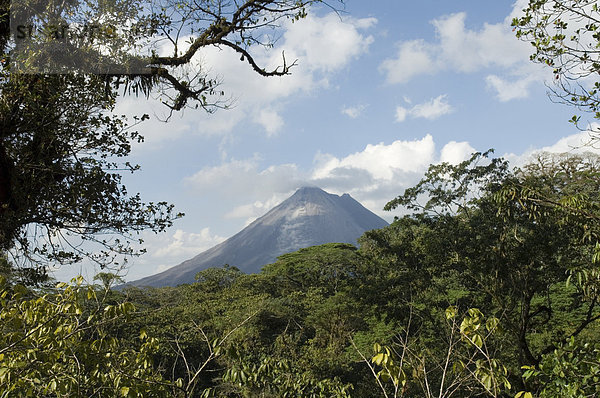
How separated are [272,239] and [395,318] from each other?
16947 cm

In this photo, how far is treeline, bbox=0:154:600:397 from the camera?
2.90 m

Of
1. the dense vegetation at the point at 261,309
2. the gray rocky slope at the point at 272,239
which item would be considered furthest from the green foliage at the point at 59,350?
the gray rocky slope at the point at 272,239

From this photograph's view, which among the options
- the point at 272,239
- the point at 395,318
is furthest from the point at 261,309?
the point at 272,239

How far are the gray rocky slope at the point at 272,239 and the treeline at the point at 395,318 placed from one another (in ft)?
443

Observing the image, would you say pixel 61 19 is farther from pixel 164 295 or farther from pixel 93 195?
pixel 164 295

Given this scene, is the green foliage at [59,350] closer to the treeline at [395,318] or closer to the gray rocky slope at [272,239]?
the treeline at [395,318]

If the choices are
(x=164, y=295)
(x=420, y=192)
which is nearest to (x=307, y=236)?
(x=164, y=295)

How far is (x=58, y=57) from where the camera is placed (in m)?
5.06

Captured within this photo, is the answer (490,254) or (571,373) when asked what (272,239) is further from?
(571,373)

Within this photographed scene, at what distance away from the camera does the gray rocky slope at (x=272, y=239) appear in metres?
161

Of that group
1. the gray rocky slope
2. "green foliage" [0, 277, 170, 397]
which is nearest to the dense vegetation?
"green foliage" [0, 277, 170, 397]

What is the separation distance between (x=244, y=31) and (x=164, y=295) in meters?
22.5

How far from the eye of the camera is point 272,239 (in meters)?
179

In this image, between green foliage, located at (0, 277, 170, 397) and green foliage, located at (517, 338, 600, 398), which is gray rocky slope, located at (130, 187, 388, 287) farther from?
green foliage, located at (0, 277, 170, 397)
